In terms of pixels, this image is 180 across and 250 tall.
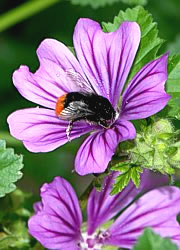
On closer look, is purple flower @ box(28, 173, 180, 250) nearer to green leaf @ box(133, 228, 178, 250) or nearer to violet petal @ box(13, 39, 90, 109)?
violet petal @ box(13, 39, 90, 109)

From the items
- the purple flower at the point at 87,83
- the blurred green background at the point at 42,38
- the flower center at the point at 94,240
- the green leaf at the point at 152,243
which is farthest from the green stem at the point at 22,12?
the green leaf at the point at 152,243

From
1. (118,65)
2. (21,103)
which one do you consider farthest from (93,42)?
(21,103)

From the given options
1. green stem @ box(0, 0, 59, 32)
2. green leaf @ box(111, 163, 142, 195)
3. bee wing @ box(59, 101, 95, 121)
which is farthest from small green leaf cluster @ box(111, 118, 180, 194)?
green stem @ box(0, 0, 59, 32)

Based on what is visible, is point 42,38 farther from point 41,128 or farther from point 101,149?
point 101,149

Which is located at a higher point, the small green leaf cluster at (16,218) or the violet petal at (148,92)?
the violet petal at (148,92)

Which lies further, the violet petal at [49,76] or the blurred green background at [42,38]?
the blurred green background at [42,38]

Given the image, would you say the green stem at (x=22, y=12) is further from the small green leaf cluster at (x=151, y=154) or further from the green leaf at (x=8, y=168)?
the small green leaf cluster at (x=151, y=154)

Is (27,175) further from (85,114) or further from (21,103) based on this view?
(85,114)
